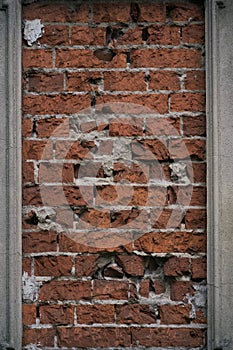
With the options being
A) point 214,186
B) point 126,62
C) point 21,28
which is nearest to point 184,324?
point 214,186

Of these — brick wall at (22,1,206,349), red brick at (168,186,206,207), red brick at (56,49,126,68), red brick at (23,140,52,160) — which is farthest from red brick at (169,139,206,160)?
red brick at (23,140,52,160)

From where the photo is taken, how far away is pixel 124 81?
2.56 m

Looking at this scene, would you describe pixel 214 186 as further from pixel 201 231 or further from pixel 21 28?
pixel 21 28

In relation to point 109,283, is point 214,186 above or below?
above

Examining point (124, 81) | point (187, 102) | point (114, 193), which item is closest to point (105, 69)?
point (124, 81)

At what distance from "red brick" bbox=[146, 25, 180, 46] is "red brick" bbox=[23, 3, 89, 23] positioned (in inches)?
9.8

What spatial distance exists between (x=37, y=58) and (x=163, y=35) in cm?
48

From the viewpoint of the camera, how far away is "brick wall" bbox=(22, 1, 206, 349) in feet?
8.38

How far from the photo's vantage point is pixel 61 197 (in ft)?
8.40

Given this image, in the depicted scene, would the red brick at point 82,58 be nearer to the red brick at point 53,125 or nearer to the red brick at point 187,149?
the red brick at point 53,125

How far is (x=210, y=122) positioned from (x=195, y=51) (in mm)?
280

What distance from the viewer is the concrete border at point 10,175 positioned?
250cm

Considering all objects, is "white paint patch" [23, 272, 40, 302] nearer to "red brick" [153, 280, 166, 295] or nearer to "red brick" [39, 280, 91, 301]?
"red brick" [39, 280, 91, 301]

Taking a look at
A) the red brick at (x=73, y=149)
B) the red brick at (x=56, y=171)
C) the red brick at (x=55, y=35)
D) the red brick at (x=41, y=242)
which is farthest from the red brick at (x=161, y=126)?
the red brick at (x=41, y=242)
